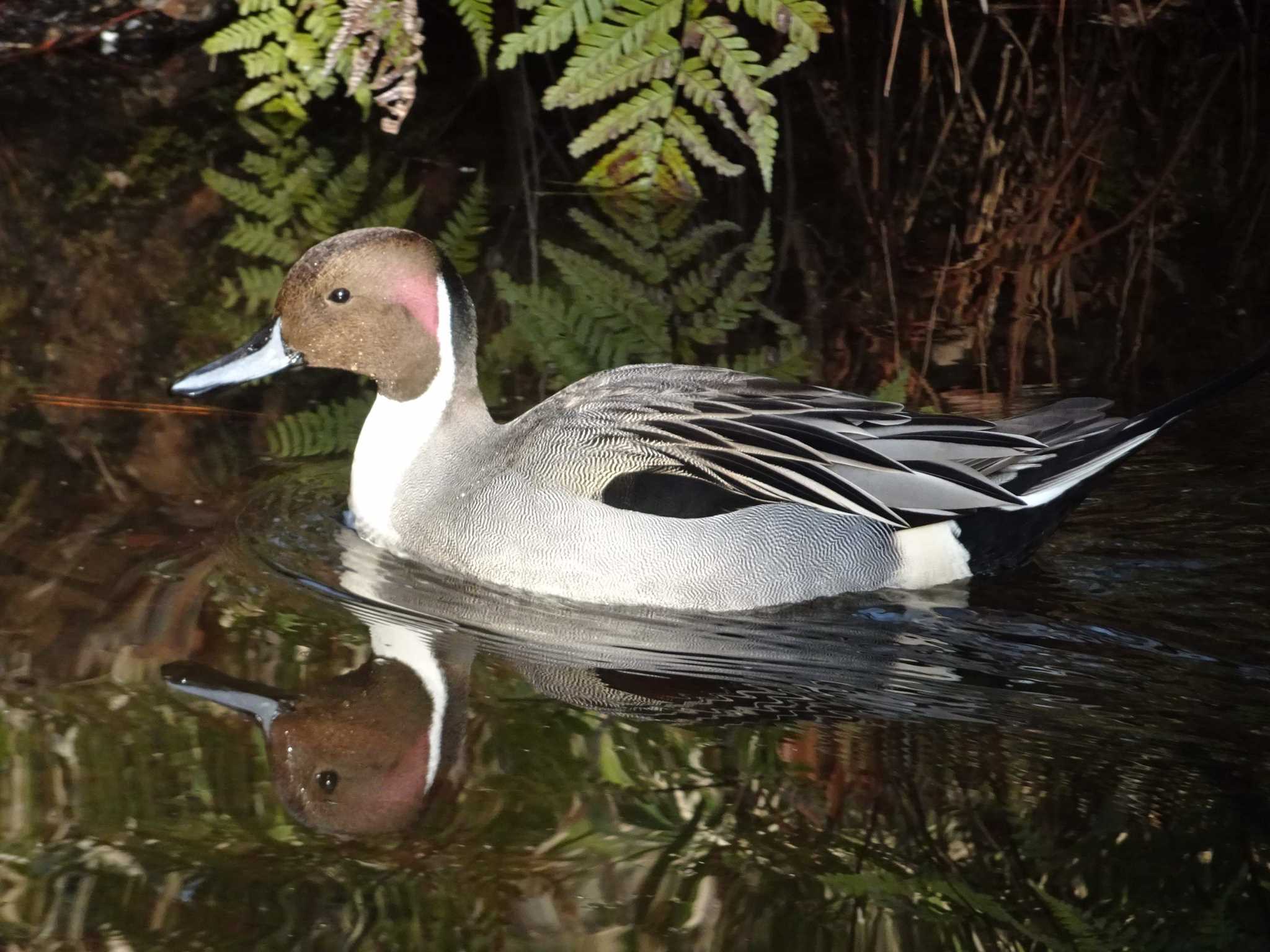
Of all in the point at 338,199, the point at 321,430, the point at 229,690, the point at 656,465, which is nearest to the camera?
the point at 229,690

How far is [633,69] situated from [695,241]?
0.72 m

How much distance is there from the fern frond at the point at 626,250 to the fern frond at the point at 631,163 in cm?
32

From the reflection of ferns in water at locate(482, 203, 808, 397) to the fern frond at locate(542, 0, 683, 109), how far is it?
1.81 ft

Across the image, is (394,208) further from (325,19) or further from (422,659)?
(422,659)

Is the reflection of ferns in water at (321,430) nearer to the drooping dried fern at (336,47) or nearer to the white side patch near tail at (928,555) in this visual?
the white side patch near tail at (928,555)

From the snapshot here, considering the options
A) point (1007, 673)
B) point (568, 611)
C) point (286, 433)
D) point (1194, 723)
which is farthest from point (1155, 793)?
point (286, 433)

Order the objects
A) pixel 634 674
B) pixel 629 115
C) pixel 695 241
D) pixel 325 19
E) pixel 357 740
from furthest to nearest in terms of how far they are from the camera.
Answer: pixel 325 19, pixel 629 115, pixel 695 241, pixel 634 674, pixel 357 740

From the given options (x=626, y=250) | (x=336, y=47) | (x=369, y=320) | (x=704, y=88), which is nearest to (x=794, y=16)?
(x=704, y=88)

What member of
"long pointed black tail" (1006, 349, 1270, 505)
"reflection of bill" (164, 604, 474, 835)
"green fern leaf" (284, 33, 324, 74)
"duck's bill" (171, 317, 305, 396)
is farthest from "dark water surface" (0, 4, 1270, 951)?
"green fern leaf" (284, 33, 324, 74)

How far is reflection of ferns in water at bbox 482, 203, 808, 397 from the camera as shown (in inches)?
212

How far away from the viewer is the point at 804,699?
3521 millimetres

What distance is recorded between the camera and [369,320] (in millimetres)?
4312

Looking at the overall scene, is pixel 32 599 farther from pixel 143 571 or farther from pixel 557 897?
pixel 557 897

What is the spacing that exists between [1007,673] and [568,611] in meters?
1.03
